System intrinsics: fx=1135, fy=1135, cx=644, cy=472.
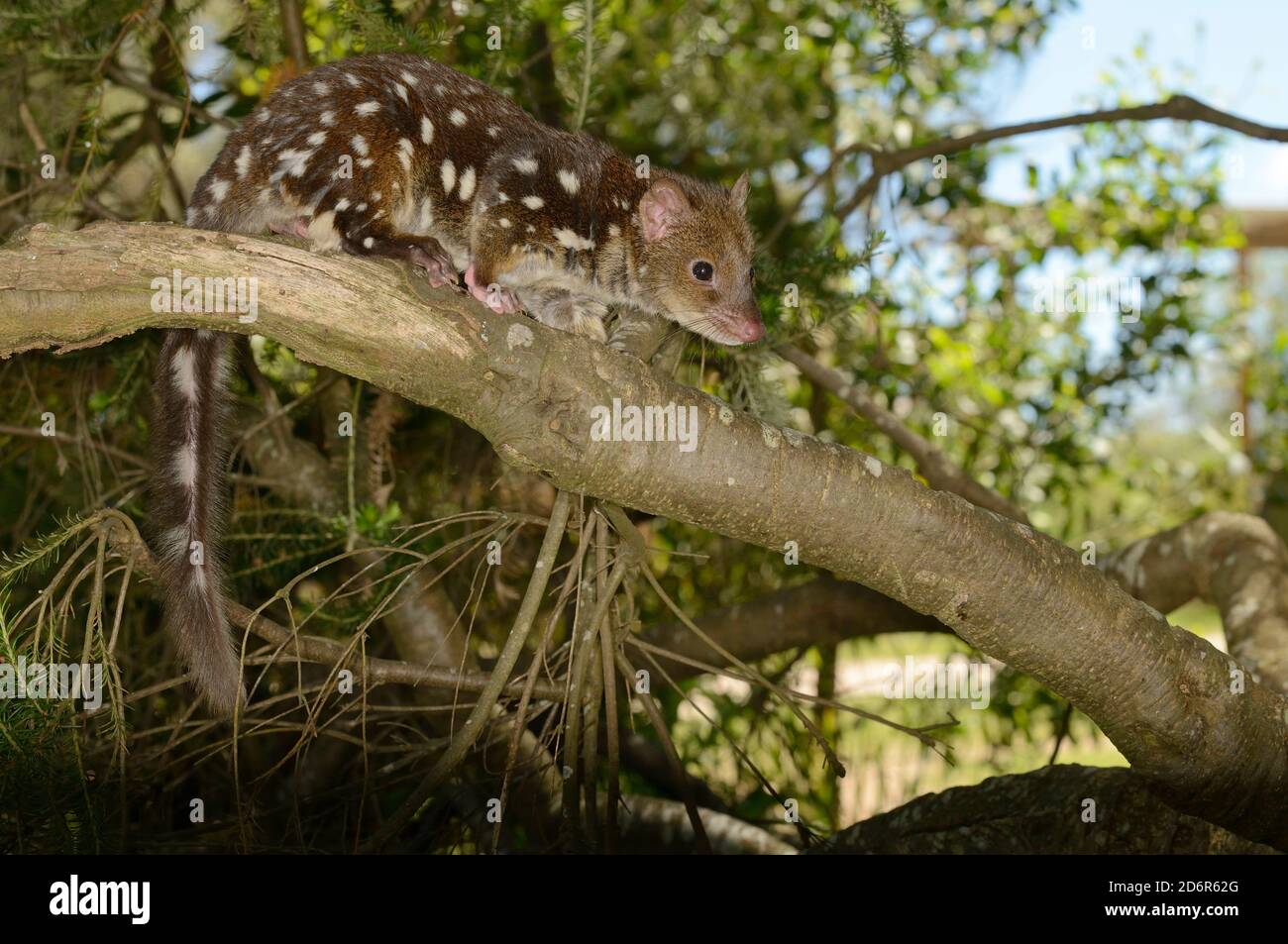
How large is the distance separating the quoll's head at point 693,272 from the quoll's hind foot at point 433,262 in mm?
888

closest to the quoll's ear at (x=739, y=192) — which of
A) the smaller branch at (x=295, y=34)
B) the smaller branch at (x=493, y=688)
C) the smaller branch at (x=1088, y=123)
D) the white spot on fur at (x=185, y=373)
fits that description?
the smaller branch at (x=1088, y=123)

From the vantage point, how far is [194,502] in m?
3.39

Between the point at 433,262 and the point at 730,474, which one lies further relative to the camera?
the point at 433,262

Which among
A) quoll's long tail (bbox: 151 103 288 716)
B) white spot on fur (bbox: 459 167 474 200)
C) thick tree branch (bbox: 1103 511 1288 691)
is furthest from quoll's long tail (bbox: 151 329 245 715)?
thick tree branch (bbox: 1103 511 1288 691)

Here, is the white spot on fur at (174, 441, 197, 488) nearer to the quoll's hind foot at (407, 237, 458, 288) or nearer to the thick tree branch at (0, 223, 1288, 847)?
the thick tree branch at (0, 223, 1288, 847)

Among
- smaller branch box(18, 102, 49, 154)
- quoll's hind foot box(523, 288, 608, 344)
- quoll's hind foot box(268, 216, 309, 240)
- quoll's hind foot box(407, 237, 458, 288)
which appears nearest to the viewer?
quoll's hind foot box(407, 237, 458, 288)

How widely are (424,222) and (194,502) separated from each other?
116 centimetres

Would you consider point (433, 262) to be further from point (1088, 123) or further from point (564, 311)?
point (1088, 123)

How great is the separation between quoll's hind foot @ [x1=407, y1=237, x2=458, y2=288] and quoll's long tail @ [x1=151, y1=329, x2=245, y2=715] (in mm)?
731

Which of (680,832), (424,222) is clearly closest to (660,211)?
(424,222)

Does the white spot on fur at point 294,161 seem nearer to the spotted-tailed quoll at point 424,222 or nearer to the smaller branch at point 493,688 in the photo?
the spotted-tailed quoll at point 424,222

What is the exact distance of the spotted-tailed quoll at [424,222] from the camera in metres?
3.37

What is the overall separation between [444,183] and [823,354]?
3.32 metres

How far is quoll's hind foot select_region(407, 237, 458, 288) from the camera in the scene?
10.2 ft
